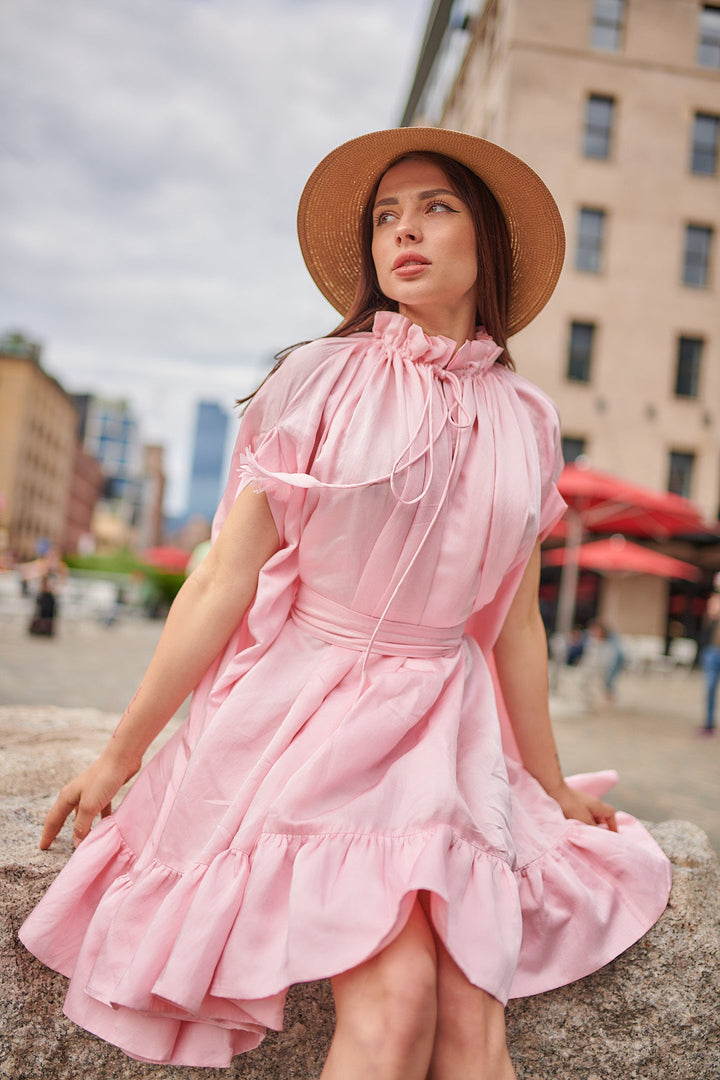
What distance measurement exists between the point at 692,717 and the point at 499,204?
9.53m

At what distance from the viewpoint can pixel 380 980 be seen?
1.14 meters

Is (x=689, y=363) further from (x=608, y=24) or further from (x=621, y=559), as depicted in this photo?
(x=621, y=559)

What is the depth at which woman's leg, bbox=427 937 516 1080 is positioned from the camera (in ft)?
3.92

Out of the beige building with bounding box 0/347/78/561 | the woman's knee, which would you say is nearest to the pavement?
the woman's knee

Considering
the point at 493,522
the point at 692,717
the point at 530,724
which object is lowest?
the point at 692,717

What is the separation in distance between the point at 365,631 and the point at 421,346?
1.85 ft

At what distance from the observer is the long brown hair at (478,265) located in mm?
1743

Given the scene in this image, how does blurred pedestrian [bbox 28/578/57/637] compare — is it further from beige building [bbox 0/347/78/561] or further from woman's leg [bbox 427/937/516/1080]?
beige building [bbox 0/347/78/561]

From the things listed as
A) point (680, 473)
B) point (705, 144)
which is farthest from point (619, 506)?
point (705, 144)

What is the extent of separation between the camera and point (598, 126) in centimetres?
2019

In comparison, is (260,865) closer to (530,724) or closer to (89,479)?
(530,724)

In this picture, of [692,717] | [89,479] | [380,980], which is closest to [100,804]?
[380,980]

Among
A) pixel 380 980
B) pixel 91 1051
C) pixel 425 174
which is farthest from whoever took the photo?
pixel 425 174

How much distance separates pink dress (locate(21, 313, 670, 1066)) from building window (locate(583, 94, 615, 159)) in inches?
832
